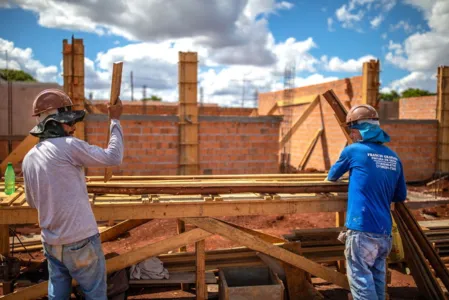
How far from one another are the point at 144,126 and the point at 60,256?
6321 millimetres

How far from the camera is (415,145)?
38.0 feet

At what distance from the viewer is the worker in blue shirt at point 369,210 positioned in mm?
3055

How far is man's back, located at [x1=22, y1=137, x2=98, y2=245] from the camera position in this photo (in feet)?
8.41

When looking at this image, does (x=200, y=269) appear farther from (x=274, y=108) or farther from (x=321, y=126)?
(x=274, y=108)

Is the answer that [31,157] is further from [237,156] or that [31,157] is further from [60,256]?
[237,156]

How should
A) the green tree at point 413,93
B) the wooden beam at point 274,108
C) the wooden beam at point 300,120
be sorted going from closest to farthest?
the wooden beam at point 300,120 < the wooden beam at point 274,108 < the green tree at point 413,93

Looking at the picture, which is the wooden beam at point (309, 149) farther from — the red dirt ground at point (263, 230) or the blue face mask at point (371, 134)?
the blue face mask at point (371, 134)

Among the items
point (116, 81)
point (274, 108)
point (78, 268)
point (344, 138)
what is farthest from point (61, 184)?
point (274, 108)

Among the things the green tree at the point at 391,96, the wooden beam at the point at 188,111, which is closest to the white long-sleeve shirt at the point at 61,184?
the wooden beam at the point at 188,111

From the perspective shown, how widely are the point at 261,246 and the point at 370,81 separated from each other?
8510mm

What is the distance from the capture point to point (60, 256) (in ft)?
8.70

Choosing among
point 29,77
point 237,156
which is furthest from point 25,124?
point 29,77

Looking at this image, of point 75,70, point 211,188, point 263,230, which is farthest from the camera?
point 75,70

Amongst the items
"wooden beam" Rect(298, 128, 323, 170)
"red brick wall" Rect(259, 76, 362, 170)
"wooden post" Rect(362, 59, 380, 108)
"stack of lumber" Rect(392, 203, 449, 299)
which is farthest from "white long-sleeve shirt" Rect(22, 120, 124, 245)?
"wooden beam" Rect(298, 128, 323, 170)
